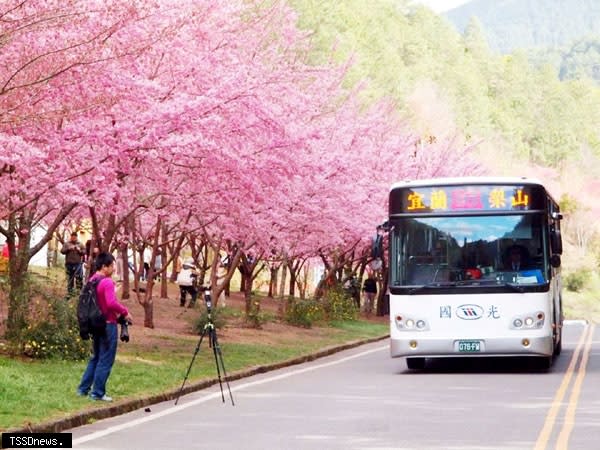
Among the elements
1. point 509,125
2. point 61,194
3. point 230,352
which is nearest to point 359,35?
point 509,125

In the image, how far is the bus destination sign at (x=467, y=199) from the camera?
22.6m

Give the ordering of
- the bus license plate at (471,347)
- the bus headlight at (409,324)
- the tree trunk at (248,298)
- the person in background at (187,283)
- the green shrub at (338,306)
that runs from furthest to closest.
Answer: the green shrub at (338,306), the person in background at (187,283), the tree trunk at (248,298), the bus headlight at (409,324), the bus license plate at (471,347)

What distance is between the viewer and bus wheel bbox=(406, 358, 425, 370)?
2412 centimetres

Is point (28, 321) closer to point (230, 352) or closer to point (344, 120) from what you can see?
point (230, 352)

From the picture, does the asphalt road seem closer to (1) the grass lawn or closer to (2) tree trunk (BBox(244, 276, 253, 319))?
(1) the grass lawn

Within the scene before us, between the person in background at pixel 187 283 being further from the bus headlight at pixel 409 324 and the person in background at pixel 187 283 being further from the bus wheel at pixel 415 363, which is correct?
the bus headlight at pixel 409 324

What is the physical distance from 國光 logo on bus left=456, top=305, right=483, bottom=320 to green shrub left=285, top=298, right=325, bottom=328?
16581 mm

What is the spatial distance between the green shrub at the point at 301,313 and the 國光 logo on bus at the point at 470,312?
1658 centimetres

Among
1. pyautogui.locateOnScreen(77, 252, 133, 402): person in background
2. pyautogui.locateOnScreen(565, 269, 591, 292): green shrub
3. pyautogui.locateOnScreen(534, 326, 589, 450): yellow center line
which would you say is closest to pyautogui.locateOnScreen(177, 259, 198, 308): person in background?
pyautogui.locateOnScreen(534, 326, 589, 450): yellow center line

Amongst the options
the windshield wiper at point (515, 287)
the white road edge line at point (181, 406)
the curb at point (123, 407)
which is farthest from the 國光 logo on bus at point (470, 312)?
the curb at point (123, 407)

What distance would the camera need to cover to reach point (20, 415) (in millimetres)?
13781

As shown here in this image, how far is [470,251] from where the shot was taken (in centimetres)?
2230

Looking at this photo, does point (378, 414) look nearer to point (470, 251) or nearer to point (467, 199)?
point (470, 251)

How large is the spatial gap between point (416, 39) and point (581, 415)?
10561cm
